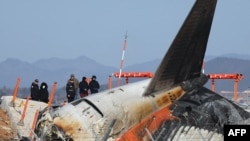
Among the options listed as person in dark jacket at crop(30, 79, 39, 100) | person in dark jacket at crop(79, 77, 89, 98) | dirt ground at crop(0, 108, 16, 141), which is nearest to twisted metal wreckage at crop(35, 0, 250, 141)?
dirt ground at crop(0, 108, 16, 141)

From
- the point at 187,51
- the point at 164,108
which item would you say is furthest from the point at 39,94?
the point at 187,51

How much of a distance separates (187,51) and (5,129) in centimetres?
1150

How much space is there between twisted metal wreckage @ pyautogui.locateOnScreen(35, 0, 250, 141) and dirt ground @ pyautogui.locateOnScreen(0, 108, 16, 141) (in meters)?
7.17

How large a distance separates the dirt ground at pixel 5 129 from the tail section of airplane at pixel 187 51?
8193 millimetres

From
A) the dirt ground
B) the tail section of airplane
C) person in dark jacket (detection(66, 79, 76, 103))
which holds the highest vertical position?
the tail section of airplane

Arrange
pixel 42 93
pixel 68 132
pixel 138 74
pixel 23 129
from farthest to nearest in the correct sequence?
1. pixel 42 93
2. pixel 138 74
3. pixel 23 129
4. pixel 68 132

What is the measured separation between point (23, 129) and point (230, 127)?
11729 mm

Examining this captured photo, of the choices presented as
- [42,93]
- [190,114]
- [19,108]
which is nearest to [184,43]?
[190,114]

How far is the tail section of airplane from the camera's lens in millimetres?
14094

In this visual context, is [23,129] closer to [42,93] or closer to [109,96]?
[42,93]

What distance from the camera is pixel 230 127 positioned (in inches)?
566

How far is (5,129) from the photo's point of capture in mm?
24000

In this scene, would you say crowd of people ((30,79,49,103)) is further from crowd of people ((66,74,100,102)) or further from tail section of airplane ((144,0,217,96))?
tail section of airplane ((144,0,217,96))

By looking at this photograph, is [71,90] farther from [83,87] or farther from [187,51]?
[187,51]
